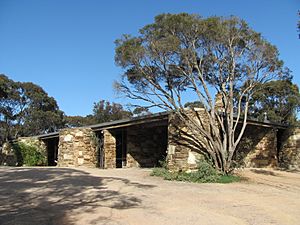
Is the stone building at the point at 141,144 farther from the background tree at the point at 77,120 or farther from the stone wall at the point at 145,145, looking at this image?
the background tree at the point at 77,120

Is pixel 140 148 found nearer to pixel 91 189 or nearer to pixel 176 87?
pixel 176 87

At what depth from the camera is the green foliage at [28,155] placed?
21.4 m

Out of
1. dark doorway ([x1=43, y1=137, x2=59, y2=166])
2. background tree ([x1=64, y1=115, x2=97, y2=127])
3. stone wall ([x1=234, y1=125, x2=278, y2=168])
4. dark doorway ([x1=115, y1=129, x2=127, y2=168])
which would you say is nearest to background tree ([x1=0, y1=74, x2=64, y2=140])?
background tree ([x1=64, y1=115, x2=97, y2=127])

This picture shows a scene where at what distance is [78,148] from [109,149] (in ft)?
5.72

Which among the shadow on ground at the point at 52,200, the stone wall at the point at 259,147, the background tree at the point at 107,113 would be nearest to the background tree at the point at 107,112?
the background tree at the point at 107,113

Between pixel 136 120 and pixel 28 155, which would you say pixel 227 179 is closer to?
pixel 136 120

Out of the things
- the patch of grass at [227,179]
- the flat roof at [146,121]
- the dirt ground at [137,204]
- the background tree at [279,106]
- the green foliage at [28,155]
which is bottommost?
the dirt ground at [137,204]

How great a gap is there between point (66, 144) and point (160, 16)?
30.2 feet

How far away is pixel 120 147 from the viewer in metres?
19.4

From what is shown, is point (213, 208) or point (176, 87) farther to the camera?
point (176, 87)

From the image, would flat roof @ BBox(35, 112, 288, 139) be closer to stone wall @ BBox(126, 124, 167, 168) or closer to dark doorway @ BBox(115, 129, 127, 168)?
dark doorway @ BBox(115, 129, 127, 168)

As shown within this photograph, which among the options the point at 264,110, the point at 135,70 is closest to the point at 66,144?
the point at 135,70

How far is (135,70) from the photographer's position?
47.6 feet

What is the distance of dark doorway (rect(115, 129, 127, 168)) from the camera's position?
1907 centimetres
